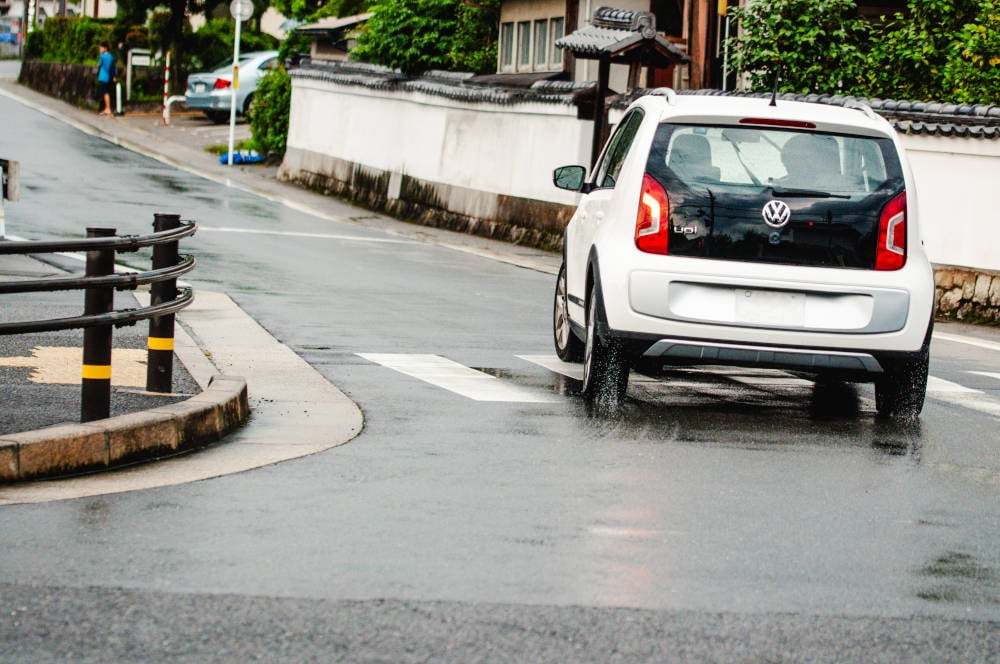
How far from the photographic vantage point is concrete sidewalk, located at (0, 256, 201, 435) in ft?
26.2

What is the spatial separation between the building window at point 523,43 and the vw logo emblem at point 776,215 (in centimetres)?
2657

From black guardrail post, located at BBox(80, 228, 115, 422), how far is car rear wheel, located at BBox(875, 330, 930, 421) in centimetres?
394

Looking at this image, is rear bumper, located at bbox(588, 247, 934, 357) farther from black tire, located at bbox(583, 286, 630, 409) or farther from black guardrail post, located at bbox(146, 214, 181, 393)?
black guardrail post, located at bbox(146, 214, 181, 393)

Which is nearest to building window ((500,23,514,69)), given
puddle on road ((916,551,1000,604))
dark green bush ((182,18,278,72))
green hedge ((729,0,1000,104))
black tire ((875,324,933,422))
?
green hedge ((729,0,1000,104))

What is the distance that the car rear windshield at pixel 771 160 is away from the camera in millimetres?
9117

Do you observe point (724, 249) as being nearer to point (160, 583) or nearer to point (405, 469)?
point (405, 469)

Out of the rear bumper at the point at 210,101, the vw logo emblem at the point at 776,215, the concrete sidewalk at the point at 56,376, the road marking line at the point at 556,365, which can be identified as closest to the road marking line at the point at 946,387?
the road marking line at the point at 556,365

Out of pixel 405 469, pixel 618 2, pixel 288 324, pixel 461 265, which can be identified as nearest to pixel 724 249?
pixel 405 469

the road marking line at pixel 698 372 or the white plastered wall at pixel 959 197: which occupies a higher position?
the white plastered wall at pixel 959 197

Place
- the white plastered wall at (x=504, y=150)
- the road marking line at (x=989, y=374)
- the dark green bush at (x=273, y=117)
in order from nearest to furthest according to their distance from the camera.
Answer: the road marking line at (x=989, y=374)
the white plastered wall at (x=504, y=150)
the dark green bush at (x=273, y=117)

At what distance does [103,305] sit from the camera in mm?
7875

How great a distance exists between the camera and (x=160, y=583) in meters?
5.36

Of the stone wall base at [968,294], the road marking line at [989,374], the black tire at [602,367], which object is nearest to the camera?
the black tire at [602,367]

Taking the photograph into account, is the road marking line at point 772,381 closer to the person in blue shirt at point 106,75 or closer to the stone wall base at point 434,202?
the stone wall base at point 434,202
